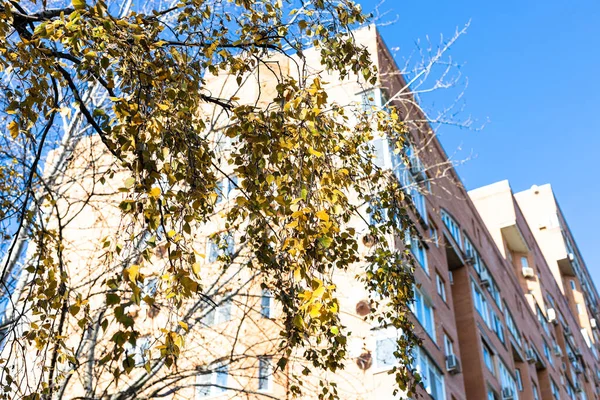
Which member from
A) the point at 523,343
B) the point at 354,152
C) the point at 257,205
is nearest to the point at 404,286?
the point at 354,152

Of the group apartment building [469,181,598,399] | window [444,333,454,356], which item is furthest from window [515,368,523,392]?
window [444,333,454,356]

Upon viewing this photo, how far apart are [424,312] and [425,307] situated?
0.34 m

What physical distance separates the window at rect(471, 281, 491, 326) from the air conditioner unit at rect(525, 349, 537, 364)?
19.2 ft

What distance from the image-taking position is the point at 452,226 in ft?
98.3

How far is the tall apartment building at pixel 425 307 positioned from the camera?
15789 mm

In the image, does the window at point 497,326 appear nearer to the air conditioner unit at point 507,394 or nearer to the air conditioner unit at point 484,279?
the air conditioner unit at point 484,279

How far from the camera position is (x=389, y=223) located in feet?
26.8

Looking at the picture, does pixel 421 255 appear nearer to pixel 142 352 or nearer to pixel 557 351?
pixel 142 352

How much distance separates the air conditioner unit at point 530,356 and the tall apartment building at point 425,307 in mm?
97

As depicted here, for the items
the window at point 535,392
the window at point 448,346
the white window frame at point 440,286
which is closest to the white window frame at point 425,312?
the window at point 448,346

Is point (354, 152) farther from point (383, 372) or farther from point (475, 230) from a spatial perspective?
point (475, 230)

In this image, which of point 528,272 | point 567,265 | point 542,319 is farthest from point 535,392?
point 567,265

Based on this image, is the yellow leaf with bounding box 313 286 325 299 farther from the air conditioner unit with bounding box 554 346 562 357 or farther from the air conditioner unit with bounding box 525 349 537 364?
the air conditioner unit with bounding box 554 346 562 357

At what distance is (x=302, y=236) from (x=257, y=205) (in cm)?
64
